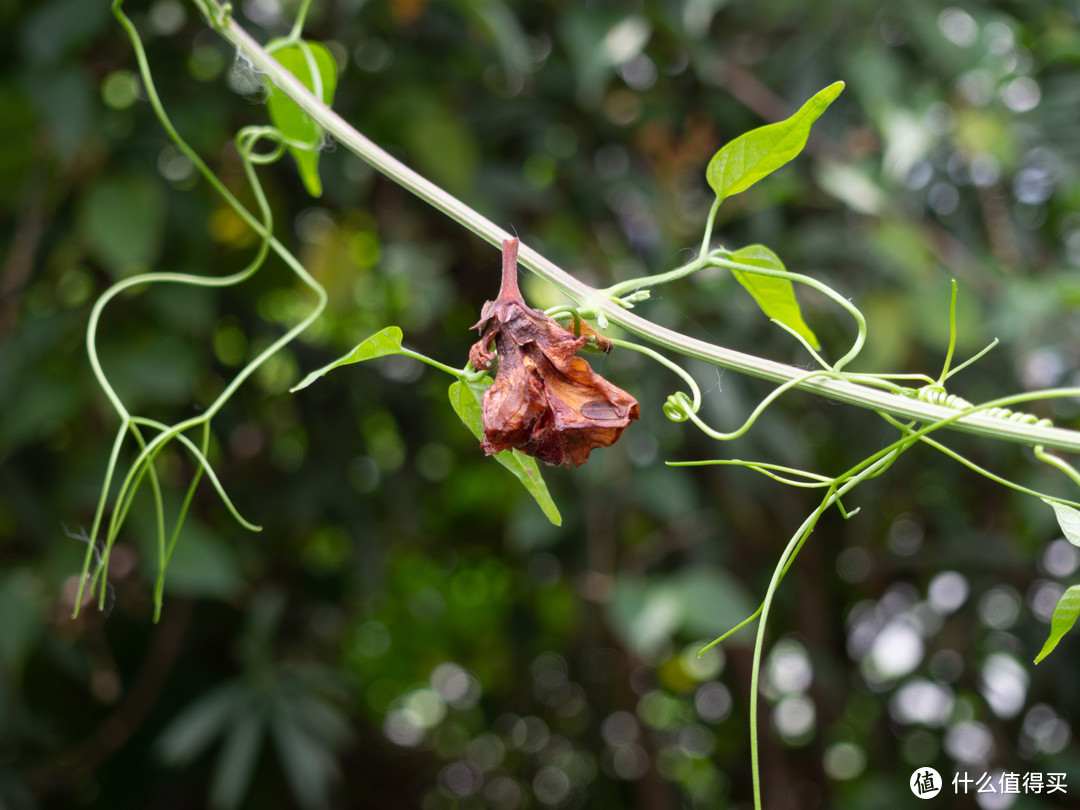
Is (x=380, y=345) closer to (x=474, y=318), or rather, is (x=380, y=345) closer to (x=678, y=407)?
(x=678, y=407)

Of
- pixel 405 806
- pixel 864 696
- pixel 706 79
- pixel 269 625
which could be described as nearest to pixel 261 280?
pixel 269 625

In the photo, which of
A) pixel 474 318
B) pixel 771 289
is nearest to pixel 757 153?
pixel 771 289

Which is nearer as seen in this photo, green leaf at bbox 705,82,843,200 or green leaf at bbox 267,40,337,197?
green leaf at bbox 705,82,843,200

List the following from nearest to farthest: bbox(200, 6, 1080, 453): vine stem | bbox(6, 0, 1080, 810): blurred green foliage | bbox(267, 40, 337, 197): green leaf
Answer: bbox(200, 6, 1080, 453): vine stem → bbox(267, 40, 337, 197): green leaf → bbox(6, 0, 1080, 810): blurred green foliage

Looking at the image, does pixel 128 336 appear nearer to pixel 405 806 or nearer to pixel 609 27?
pixel 609 27

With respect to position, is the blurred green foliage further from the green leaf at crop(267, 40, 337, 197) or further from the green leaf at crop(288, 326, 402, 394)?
the green leaf at crop(288, 326, 402, 394)

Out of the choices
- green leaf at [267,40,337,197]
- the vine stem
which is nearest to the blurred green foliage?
green leaf at [267,40,337,197]

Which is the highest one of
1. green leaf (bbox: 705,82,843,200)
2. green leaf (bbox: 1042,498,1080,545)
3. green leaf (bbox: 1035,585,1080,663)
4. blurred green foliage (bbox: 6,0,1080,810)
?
green leaf (bbox: 705,82,843,200)

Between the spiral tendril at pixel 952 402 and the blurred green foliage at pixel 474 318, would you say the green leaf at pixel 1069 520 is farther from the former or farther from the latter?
the blurred green foliage at pixel 474 318
